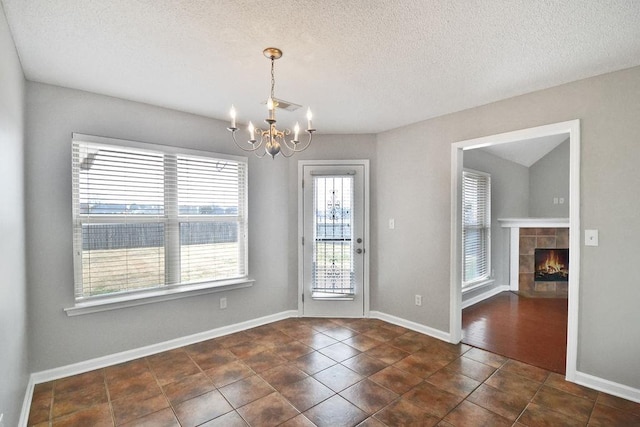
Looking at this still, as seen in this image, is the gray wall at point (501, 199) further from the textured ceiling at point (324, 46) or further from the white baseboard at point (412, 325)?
the textured ceiling at point (324, 46)

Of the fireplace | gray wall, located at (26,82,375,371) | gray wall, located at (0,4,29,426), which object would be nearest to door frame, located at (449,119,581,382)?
gray wall, located at (26,82,375,371)

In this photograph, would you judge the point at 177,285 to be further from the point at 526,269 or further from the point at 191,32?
the point at 526,269

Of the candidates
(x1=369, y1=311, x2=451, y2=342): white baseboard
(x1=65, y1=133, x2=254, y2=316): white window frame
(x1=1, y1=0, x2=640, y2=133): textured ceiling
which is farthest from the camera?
(x1=369, y1=311, x2=451, y2=342): white baseboard

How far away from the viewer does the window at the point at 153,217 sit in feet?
8.86

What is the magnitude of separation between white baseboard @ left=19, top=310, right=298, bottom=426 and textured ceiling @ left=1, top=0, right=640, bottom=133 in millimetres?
2375

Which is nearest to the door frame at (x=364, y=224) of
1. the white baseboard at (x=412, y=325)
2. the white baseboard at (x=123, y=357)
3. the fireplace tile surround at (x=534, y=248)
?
the white baseboard at (x=412, y=325)

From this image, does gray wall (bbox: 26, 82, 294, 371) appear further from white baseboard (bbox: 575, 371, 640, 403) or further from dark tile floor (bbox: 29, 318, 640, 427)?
white baseboard (bbox: 575, 371, 640, 403)

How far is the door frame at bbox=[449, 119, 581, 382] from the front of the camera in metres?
2.48

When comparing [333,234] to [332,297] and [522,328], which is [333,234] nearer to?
[332,297]

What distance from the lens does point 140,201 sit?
9.66ft

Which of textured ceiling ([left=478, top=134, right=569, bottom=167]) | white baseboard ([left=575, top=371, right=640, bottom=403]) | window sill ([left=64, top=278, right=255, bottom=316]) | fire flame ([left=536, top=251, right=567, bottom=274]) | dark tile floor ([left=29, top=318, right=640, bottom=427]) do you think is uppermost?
textured ceiling ([left=478, top=134, right=569, bottom=167])

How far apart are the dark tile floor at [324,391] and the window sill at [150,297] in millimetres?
533

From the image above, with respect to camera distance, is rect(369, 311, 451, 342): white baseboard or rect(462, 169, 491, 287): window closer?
rect(369, 311, 451, 342): white baseboard

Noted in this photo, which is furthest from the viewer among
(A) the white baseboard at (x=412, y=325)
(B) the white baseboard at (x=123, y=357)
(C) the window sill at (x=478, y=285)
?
(C) the window sill at (x=478, y=285)
